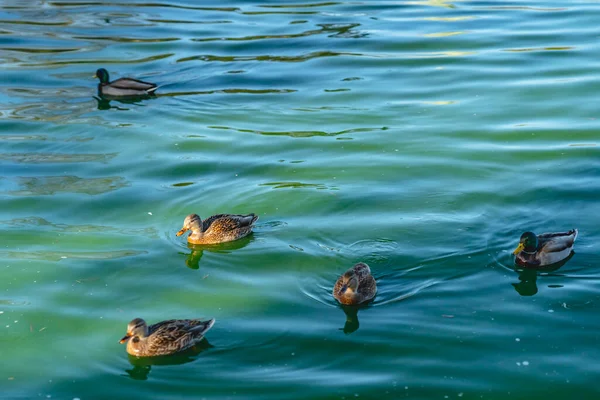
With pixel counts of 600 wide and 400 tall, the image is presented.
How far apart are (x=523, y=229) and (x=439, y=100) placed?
6385mm

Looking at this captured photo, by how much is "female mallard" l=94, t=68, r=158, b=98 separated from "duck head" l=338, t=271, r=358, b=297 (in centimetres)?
965

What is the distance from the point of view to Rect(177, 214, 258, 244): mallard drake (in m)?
12.2

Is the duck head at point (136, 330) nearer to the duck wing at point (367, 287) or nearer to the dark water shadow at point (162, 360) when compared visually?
the dark water shadow at point (162, 360)

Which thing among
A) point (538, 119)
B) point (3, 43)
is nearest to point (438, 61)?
point (538, 119)

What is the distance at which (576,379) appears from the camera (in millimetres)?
9125

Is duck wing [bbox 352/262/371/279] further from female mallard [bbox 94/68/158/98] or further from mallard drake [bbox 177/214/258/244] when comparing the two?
female mallard [bbox 94/68/158/98]

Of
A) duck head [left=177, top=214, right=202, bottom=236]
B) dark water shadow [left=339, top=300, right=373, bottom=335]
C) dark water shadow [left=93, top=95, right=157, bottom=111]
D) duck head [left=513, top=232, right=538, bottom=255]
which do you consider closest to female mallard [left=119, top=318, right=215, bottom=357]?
dark water shadow [left=339, top=300, right=373, bottom=335]

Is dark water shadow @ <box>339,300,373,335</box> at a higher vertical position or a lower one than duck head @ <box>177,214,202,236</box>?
lower

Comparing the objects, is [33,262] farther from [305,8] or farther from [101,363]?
[305,8]

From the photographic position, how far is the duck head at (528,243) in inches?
440

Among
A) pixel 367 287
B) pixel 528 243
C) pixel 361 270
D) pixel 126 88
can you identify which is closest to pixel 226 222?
pixel 361 270

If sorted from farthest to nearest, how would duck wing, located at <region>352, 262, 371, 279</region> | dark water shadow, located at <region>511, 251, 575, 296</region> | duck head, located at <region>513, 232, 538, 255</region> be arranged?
duck head, located at <region>513, 232, 538, 255</region> → dark water shadow, located at <region>511, 251, 575, 296</region> → duck wing, located at <region>352, 262, 371, 279</region>

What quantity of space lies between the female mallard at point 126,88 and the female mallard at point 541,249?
988cm

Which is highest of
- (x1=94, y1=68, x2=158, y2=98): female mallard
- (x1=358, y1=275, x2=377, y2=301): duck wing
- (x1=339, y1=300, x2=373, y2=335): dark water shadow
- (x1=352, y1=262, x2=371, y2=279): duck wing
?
(x1=94, y1=68, x2=158, y2=98): female mallard
